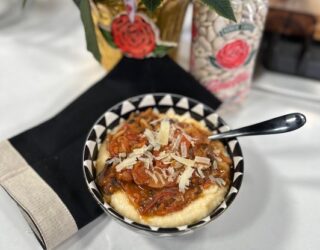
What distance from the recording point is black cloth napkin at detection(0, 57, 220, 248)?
2.11 ft

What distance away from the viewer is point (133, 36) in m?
0.77

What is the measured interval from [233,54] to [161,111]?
16cm

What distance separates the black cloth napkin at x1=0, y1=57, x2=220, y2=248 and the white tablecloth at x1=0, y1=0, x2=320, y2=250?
0.05 meters

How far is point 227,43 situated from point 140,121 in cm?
20

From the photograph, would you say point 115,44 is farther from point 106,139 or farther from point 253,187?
point 253,187

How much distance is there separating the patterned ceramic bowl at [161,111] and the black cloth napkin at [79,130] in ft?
0.18

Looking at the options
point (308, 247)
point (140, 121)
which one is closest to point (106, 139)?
point (140, 121)

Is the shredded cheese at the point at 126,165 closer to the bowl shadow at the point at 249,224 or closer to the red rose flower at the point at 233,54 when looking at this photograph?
the bowl shadow at the point at 249,224

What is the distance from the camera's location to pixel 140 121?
699 millimetres

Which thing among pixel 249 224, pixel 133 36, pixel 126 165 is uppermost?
pixel 133 36

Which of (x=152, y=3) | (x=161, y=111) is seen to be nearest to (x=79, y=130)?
(x=161, y=111)

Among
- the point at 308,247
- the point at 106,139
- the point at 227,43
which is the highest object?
the point at 227,43

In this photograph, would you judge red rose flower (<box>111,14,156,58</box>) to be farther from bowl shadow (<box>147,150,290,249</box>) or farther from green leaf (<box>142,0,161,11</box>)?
bowl shadow (<box>147,150,290,249</box>)

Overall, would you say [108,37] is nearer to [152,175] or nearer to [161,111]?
[161,111]
